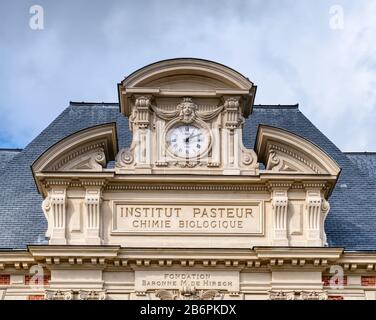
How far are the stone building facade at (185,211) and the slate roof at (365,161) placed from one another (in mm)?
6026

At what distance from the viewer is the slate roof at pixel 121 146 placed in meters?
40.6

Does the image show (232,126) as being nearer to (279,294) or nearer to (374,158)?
(279,294)

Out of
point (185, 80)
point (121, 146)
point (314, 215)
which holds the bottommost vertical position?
point (314, 215)

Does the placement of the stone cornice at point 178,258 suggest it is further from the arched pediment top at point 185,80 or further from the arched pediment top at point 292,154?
the arched pediment top at point 185,80

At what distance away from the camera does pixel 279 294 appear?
38562 mm

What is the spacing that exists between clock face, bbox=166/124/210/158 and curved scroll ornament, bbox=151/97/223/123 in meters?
0.26

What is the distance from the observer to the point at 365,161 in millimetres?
47031

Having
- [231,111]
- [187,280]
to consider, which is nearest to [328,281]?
[187,280]

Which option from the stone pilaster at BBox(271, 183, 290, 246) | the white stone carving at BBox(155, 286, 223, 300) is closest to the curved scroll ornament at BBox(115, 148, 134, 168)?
the white stone carving at BBox(155, 286, 223, 300)

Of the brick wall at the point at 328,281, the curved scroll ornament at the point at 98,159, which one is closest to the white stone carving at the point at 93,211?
the curved scroll ornament at the point at 98,159

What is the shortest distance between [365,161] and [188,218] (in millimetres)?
9778

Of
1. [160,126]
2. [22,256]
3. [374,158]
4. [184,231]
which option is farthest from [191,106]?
[374,158]

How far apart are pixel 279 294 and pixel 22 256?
22.9 ft

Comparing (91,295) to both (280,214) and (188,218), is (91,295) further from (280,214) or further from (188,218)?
(280,214)
